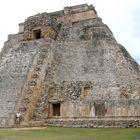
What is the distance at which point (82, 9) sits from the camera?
91.5 feet

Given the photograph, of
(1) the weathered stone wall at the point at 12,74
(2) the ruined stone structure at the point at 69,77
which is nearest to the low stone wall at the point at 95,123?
(2) the ruined stone structure at the point at 69,77

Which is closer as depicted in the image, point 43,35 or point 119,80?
point 119,80

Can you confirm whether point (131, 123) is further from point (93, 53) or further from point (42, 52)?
point (42, 52)

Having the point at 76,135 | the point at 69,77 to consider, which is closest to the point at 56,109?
the point at 69,77

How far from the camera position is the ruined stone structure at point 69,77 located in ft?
61.4

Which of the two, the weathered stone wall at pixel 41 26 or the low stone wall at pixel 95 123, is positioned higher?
the weathered stone wall at pixel 41 26

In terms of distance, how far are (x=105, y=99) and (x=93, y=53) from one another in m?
4.59

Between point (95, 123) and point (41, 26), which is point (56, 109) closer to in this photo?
point (95, 123)

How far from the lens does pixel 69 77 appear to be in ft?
72.1

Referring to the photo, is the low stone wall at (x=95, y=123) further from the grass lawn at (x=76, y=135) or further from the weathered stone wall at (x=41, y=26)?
the weathered stone wall at (x=41, y=26)

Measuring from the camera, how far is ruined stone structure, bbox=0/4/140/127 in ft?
61.4

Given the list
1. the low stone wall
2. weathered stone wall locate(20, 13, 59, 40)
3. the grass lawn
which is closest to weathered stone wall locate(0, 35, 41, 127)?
weathered stone wall locate(20, 13, 59, 40)

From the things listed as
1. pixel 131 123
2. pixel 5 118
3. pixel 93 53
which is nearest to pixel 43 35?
pixel 93 53

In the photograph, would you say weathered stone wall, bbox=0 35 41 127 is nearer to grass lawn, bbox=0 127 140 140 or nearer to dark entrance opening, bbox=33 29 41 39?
dark entrance opening, bbox=33 29 41 39
